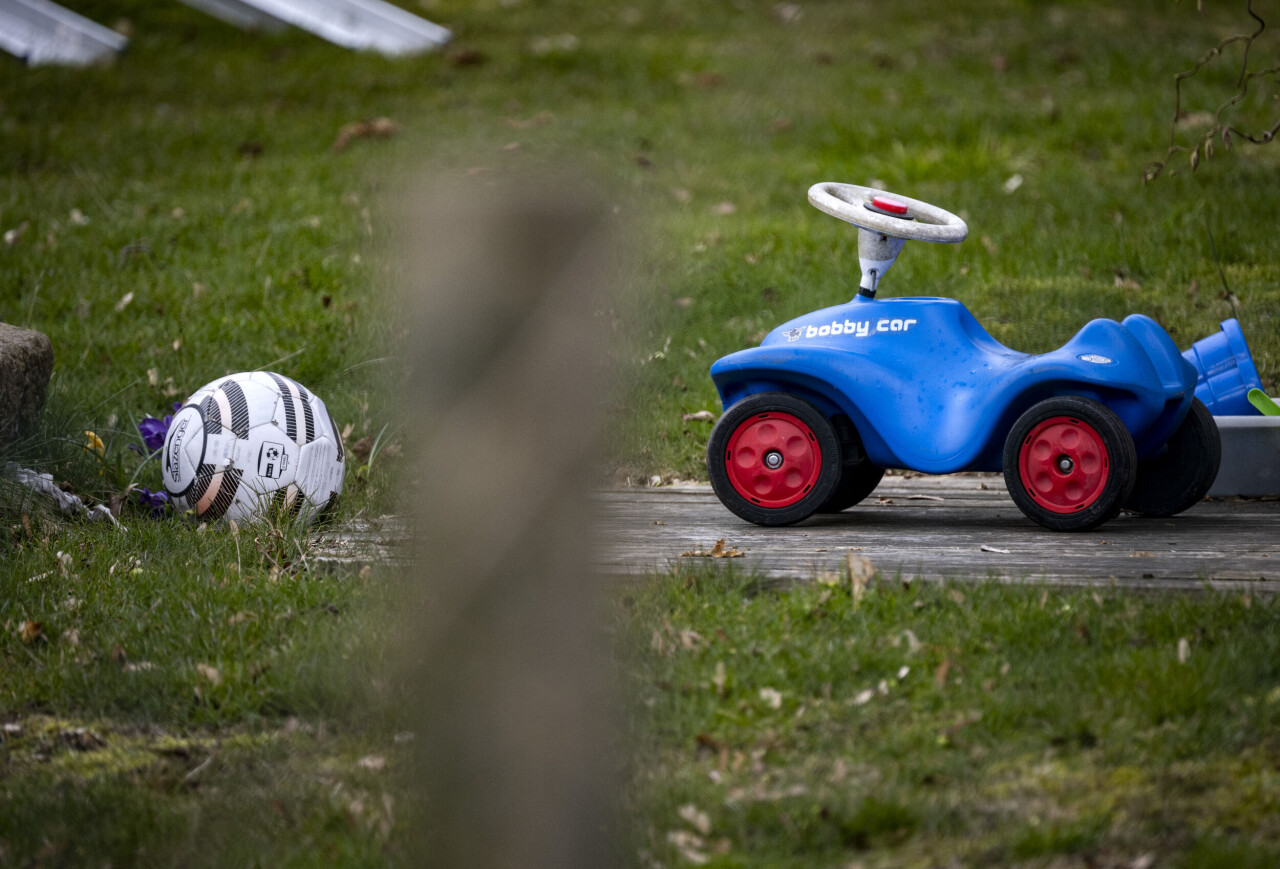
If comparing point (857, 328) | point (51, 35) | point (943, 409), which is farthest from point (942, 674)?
point (51, 35)

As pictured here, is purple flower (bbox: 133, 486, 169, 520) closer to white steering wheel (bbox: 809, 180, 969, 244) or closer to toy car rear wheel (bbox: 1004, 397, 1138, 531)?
white steering wheel (bbox: 809, 180, 969, 244)

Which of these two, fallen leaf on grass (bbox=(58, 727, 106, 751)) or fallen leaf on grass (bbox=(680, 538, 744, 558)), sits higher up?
fallen leaf on grass (bbox=(680, 538, 744, 558))

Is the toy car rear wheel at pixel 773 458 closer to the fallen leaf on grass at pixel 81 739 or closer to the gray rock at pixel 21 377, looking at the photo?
the fallen leaf on grass at pixel 81 739

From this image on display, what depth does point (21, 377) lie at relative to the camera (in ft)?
15.7

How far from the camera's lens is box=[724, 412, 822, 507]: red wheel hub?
4.25 meters

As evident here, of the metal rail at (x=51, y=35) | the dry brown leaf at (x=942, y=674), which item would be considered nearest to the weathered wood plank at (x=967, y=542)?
the dry brown leaf at (x=942, y=674)

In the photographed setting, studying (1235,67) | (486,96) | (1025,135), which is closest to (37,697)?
(1025,135)

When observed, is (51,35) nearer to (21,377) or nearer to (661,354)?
(661,354)

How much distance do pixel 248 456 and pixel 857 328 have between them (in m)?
2.29

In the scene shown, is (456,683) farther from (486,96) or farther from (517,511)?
(486,96)

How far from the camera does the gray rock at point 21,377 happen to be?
15.4 ft

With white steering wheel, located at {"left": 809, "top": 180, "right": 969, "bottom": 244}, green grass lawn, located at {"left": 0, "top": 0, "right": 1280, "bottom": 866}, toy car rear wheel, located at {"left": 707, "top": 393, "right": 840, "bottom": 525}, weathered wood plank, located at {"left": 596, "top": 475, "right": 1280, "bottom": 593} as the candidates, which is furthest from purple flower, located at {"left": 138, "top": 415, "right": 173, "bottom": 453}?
white steering wheel, located at {"left": 809, "top": 180, "right": 969, "bottom": 244}

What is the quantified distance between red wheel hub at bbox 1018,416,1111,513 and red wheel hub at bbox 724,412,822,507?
0.70 m

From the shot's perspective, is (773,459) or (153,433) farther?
(153,433)
